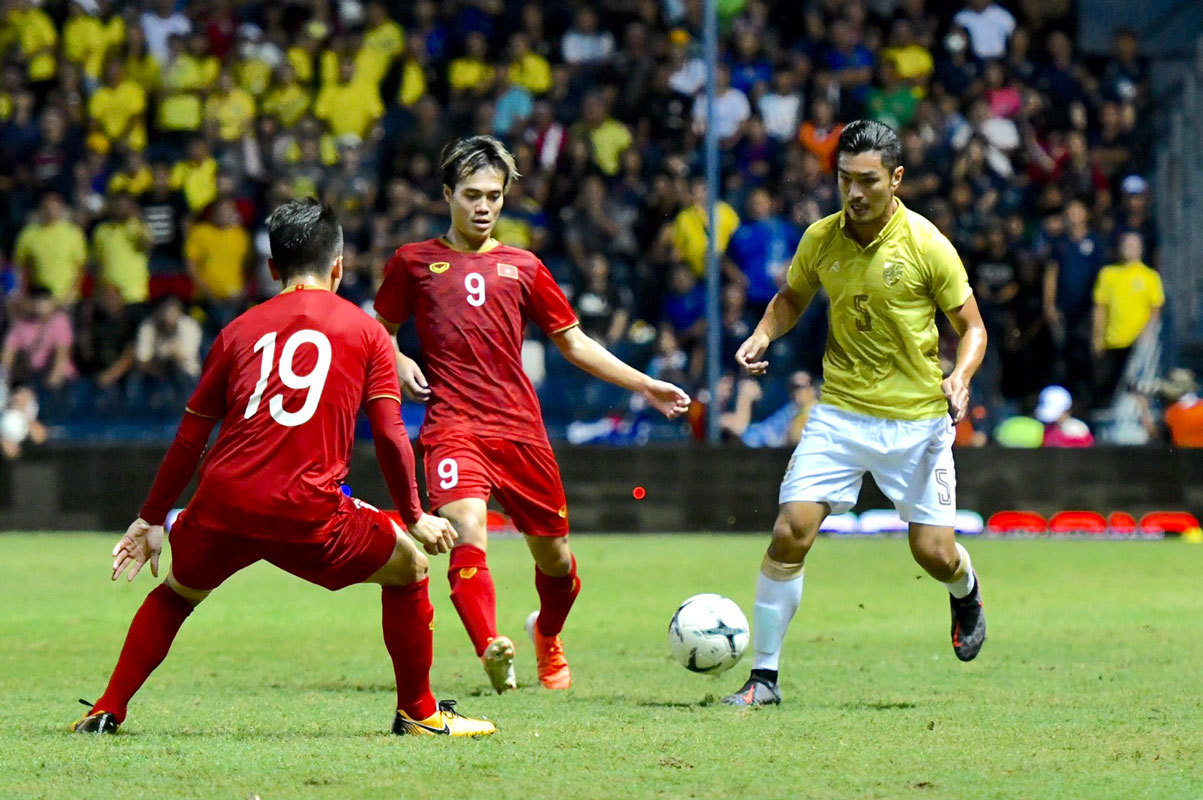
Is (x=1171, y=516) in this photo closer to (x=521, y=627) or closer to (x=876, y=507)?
(x=876, y=507)

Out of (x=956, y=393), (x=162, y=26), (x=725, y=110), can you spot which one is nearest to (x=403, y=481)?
(x=956, y=393)

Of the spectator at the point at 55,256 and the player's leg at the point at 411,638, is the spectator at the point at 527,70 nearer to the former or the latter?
the spectator at the point at 55,256

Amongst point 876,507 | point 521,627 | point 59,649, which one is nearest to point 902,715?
point 521,627

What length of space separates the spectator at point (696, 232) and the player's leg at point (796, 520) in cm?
1119

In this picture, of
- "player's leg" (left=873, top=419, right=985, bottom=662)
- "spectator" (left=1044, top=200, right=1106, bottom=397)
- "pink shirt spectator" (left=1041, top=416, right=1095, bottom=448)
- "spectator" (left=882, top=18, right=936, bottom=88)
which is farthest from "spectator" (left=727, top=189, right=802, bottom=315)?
"player's leg" (left=873, top=419, right=985, bottom=662)

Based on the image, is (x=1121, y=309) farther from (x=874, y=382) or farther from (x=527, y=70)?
(x=874, y=382)

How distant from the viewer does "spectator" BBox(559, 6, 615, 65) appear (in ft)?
71.2

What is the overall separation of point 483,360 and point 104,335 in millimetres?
12349

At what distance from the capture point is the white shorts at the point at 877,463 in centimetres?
801

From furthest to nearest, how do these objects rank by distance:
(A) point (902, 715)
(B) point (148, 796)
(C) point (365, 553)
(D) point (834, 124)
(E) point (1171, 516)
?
(D) point (834, 124)
(E) point (1171, 516)
(A) point (902, 715)
(C) point (365, 553)
(B) point (148, 796)

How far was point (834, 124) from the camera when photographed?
20.0 m

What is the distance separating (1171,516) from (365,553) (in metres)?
12.9

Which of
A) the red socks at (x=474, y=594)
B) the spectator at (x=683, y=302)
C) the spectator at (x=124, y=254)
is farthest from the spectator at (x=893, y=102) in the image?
the red socks at (x=474, y=594)

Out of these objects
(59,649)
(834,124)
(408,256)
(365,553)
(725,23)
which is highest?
(725,23)
